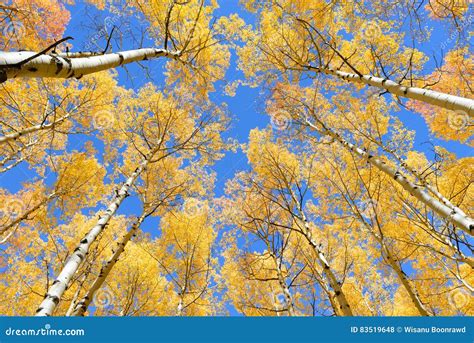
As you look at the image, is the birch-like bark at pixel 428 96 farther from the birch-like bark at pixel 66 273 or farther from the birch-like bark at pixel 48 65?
the birch-like bark at pixel 66 273

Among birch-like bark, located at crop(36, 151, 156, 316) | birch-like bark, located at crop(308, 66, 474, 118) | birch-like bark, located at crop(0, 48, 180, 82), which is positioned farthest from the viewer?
birch-like bark, located at crop(308, 66, 474, 118)

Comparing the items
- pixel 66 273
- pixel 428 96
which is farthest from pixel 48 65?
pixel 428 96

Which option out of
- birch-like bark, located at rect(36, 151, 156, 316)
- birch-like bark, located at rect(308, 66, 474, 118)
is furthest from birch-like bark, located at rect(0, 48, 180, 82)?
birch-like bark, located at rect(308, 66, 474, 118)

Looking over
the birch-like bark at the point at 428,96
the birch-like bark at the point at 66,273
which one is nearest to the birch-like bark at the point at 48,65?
the birch-like bark at the point at 66,273

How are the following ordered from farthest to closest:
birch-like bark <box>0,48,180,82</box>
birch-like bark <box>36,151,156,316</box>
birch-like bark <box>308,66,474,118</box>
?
birch-like bark <box>308,66,474,118</box> → birch-like bark <box>36,151,156,316</box> → birch-like bark <box>0,48,180,82</box>

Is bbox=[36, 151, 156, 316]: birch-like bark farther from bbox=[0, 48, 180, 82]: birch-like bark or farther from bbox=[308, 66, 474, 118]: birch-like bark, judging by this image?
bbox=[308, 66, 474, 118]: birch-like bark

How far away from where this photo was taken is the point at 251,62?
7816mm

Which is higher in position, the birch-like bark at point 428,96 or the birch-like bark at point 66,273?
the birch-like bark at point 428,96

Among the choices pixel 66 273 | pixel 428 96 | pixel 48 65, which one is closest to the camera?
pixel 48 65

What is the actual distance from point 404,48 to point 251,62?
13.0ft

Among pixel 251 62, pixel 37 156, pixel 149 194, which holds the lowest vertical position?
pixel 149 194

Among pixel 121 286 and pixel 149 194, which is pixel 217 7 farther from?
pixel 121 286

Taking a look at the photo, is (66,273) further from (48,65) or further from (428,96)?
(428,96)
